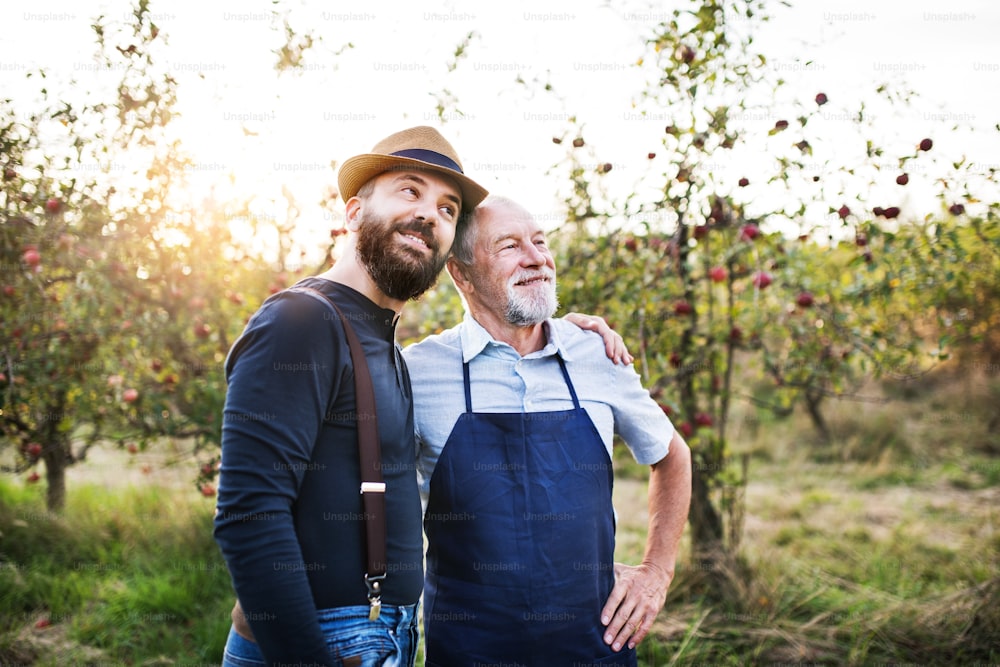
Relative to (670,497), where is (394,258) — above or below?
above

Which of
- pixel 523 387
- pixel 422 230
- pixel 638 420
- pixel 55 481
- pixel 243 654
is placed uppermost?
pixel 422 230

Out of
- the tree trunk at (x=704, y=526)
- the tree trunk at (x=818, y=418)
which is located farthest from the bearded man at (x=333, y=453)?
the tree trunk at (x=818, y=418)

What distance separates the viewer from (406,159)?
1.95 metres

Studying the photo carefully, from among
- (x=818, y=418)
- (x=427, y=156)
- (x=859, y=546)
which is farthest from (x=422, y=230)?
(x=818, y=418)

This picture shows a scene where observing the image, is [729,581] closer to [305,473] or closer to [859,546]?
[859,546]

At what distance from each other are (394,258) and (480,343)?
534 mm

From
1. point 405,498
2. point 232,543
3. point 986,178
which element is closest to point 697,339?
point 986,178

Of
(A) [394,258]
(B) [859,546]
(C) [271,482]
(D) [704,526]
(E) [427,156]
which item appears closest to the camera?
(C) [271,482]

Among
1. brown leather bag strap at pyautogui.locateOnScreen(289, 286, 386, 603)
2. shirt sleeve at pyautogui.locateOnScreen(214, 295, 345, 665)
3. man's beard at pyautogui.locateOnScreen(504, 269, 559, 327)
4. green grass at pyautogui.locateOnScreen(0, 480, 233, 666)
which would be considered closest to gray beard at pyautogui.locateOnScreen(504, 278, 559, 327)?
man's beard at pyautogui.locateOnScreen(504, 269, 559, 327)

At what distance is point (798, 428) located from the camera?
366 inches

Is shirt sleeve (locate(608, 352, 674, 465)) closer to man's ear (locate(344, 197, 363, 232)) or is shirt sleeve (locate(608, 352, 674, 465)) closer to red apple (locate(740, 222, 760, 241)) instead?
man's ear (locate(344, 197, 363, 232))

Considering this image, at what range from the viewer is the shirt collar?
2.26 metres

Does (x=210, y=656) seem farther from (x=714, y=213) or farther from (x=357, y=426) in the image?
(x=714, y=213)

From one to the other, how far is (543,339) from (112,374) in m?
2.90
